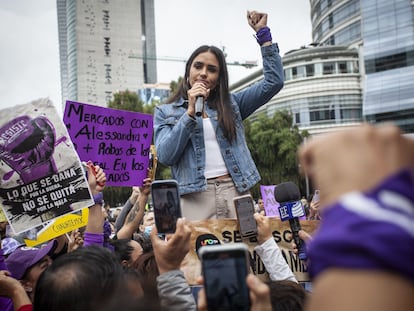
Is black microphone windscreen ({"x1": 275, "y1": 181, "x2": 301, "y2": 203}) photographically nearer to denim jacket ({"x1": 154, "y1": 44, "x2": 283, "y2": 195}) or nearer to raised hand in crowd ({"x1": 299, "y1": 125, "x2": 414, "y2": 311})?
denim jacket ({"x1": 154, "y1": 44, "x2": 283, "y2": 195})

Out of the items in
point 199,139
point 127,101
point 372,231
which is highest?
point 127,101

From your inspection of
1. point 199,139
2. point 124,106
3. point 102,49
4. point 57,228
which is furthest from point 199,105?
point 102,49

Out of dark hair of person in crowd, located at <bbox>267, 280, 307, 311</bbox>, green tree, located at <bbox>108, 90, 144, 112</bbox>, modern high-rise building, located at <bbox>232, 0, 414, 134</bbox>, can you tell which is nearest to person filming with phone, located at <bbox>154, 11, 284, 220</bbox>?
dark hair of person in crowd, located at <bbox>267, 280, 307, 311</bbox>

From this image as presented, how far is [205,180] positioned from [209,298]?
1.73m

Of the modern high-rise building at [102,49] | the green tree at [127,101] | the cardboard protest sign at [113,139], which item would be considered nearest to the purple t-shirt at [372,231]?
the cardboard protest sign at [113,139]

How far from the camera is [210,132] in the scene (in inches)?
117

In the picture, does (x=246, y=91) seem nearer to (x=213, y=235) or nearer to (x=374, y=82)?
(x=213, y=235)

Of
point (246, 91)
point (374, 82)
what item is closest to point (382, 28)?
point (374, 82)

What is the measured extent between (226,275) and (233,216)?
5.76 feet

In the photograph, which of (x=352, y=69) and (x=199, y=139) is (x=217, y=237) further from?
(x=352, y=69)

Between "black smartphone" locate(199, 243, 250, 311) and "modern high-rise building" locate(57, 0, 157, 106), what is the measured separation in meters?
82.5

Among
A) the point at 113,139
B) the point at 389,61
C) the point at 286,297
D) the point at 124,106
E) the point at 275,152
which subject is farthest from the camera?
the point at 389,61

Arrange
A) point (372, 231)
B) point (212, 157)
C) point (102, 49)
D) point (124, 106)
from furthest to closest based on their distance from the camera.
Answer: point (102, 49) → point (124, 106) → point (212, 157) → point (372, 231)

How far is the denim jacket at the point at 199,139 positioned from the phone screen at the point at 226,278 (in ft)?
5.42
